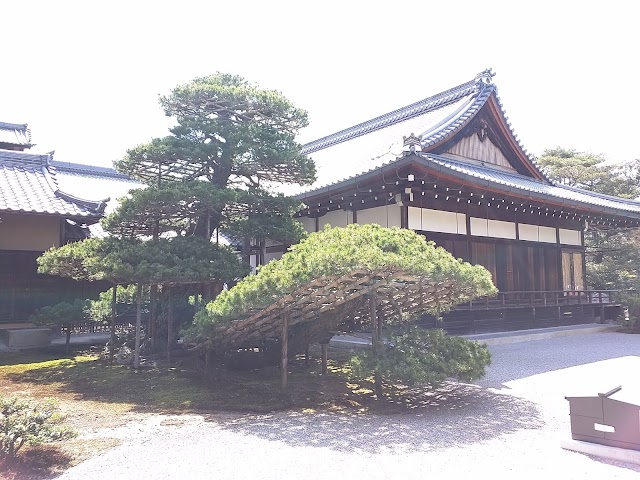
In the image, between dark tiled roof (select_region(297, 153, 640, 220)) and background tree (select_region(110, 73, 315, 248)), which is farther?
dark tiled roof (select_region(297, 153, 640, 220))

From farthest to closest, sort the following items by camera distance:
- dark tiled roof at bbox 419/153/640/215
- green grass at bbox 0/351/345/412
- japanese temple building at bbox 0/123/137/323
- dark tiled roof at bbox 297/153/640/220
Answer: japanese temple building at bbox 0/123/137/323 → dark tiled roof at bbox 419/153/640/215 → dark tiled roof at bbox 297/153/640/220 → green grass at bbox 0/351/345/412

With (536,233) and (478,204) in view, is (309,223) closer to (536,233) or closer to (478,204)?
(478,204)

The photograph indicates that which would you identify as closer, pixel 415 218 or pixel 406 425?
pixel 406 425

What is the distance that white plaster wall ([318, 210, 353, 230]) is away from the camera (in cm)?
1350

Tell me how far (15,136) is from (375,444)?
20653 millimetres

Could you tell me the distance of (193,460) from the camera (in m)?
4.50

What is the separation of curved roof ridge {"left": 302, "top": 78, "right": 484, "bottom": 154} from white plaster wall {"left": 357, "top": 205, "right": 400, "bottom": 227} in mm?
3964

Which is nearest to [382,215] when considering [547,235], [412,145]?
[412,145]

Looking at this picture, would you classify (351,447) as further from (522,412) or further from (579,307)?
(579,307)

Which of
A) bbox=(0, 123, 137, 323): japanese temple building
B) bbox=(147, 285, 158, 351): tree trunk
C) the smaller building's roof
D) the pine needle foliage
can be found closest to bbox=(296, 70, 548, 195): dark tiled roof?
bbox=(147, 285, 158, 351): tree trunk

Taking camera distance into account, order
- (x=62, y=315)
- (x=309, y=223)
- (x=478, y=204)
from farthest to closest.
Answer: (x=309, y=223), (x=478, y=204), (x=62, y=315)

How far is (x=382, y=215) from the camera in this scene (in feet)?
40.8

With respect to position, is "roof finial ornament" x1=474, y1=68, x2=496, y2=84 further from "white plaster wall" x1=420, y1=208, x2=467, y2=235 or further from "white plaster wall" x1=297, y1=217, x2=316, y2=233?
"white plaster wall" x1=297, y1=217, x2=316, y2=233

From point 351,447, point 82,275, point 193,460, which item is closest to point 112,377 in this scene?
point 82,275
